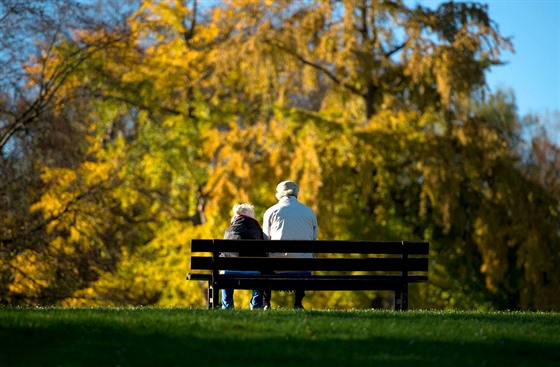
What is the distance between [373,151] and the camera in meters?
33.4

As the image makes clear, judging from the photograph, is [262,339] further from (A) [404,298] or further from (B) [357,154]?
(B) [357,154]

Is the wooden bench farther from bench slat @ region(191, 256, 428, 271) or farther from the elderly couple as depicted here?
the elderly couple

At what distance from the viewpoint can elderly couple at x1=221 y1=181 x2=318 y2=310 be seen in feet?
53.0

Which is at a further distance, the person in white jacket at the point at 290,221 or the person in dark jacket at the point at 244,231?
the person in dark jacket at the point at 244,231

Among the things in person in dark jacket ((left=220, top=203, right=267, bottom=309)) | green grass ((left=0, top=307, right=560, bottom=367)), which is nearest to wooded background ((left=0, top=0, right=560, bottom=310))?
person in dark jacket ((left=220, top=203, right=267, bottom=309))

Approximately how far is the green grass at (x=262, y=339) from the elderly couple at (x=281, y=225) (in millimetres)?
2972

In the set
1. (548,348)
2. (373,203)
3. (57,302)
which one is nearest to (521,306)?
(373,203)

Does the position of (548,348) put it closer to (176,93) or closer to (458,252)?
(458,252)

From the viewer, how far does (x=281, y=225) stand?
16141mm

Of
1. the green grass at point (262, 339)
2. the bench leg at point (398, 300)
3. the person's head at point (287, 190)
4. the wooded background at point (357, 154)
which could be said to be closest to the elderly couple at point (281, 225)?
the person's head at point (287, 190)

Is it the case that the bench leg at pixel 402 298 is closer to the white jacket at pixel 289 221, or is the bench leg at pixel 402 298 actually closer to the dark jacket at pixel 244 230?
the white jacket at pixel 289 221

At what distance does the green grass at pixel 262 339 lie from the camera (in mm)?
10344

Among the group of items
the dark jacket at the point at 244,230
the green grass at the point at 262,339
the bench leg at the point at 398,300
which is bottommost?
the green grass at the point at 262,339

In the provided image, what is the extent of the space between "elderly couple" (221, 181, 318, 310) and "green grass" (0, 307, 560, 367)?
2972mm
